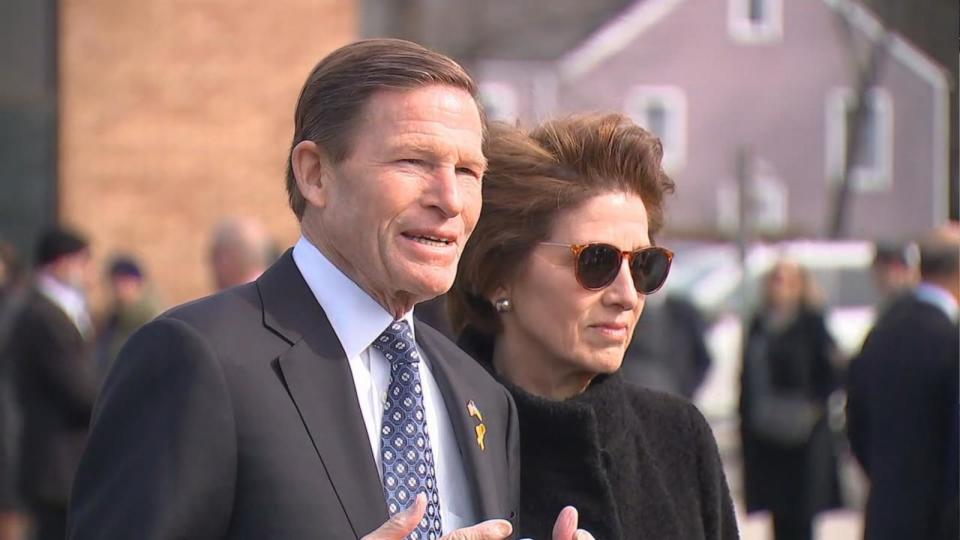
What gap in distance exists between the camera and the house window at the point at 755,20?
42469mm

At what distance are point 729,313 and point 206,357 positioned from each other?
16689 mm

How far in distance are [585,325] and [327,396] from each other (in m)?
0.90

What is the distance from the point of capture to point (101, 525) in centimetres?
238

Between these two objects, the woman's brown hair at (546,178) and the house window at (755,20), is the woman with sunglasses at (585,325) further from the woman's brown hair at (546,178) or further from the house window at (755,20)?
the house window at (755,20)

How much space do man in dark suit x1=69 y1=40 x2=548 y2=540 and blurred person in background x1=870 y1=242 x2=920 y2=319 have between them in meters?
6.64

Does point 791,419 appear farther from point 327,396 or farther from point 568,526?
point 327,396

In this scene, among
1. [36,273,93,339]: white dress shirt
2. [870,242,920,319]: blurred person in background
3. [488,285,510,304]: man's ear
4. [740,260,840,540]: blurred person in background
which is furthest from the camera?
[740,260,840,540]: blurred person in background

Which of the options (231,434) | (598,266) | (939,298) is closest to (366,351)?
(231,434)

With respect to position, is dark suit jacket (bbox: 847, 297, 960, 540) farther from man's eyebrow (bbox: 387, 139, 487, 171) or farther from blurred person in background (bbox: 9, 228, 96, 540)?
man's eyebrow (bbox: 387, 139, 487, 171)

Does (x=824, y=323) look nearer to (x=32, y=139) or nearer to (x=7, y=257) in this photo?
(x=7, y=257)

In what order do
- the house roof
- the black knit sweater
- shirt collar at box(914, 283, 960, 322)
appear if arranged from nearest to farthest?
the black knit sweater → shirt collar at box(914, 283, 960, 322) → the house roof

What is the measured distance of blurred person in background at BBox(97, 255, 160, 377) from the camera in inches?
354

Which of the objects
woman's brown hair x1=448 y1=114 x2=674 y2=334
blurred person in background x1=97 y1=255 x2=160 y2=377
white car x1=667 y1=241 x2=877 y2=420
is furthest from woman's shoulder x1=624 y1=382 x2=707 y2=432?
white car x1=667 y1=241 x2=877 y2=420

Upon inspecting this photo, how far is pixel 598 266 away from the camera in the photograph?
3303mm
